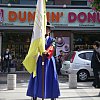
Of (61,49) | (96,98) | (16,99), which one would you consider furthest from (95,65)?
(61,49)

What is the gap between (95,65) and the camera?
36.1 feet

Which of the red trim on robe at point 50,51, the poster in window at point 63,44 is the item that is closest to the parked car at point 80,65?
the poster in window at point 63,44

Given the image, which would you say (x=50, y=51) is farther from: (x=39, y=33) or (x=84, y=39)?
(x=84, y=39)

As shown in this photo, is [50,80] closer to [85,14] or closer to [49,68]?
[49,68]

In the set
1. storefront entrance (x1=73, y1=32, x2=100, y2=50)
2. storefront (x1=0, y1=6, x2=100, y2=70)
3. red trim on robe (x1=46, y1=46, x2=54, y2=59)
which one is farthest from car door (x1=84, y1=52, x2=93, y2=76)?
red trim on robe (x1=46, y1=46, x2=54, y2=59)

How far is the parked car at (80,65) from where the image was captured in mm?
16016

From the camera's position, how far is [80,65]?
16.1m

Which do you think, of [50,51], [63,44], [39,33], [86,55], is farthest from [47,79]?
[63,44]

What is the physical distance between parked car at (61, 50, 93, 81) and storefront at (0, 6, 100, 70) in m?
6.77

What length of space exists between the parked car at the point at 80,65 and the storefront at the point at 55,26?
6771 mm

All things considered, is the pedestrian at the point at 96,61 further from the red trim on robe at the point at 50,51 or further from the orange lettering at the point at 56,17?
the orange lettering at the point at 56,17

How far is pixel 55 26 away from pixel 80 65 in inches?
298

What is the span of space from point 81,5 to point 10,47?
605 cm

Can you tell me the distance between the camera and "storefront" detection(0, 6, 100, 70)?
74.6 ft
